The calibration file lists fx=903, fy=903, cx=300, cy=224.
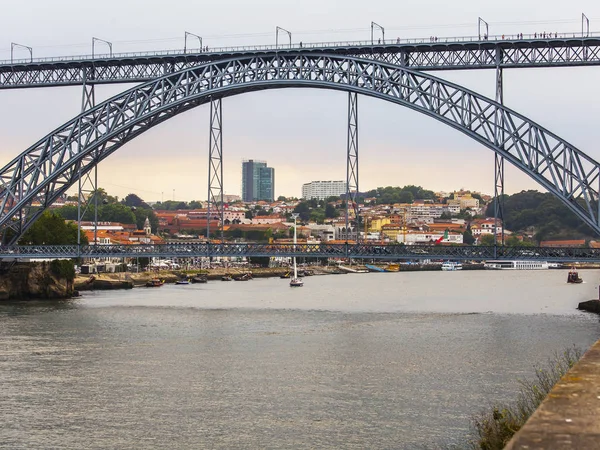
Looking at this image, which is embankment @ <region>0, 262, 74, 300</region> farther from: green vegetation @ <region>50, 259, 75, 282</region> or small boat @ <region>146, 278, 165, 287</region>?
small boat @ <region>146, 278, 165, 287</region>

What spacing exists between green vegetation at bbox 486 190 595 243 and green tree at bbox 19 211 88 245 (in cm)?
4554

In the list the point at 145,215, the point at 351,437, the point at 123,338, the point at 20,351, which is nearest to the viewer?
the point at 351,437

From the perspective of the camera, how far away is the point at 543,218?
99562 mm

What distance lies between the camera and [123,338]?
40.9 metres

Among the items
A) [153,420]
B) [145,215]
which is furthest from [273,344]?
[145,215]

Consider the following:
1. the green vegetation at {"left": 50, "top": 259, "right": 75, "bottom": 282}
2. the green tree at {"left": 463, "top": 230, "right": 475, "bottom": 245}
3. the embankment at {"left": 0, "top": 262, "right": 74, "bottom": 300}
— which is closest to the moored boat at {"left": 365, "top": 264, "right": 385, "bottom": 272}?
the green tree at {"left": 463, "top": 230, "right": 475, "bottom": 245}

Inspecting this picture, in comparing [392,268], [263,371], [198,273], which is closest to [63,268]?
[263,371]

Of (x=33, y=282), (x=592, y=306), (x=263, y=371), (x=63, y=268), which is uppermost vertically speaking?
(x=63, y=268)

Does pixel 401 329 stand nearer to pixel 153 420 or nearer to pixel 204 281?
pixel 153 420

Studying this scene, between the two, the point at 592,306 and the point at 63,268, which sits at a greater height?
the point at 63,268

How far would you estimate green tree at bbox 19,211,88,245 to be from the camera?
72500 millimetres

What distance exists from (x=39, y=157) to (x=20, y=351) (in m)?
27.8

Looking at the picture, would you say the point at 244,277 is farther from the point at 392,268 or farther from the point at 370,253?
the point at 370,253

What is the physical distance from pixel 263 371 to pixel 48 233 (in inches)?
1840
